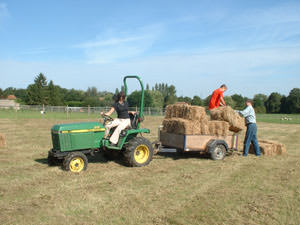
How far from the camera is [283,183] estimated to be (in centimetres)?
623

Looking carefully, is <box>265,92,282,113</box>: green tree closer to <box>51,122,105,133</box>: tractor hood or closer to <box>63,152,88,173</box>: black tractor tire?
<box>51,122,105,133</box>: tractor hood

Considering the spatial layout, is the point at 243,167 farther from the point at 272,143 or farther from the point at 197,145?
the point at 272,143

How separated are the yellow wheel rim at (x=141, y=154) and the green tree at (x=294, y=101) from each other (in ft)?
271

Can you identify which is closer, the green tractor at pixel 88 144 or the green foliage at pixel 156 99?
the green tractor at pixel 88 144

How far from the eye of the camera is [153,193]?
5371mm

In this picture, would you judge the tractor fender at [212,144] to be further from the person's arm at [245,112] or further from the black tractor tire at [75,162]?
the black tractor tire at [75,162]

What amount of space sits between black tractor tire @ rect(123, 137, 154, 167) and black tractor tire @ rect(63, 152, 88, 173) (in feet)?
3.63

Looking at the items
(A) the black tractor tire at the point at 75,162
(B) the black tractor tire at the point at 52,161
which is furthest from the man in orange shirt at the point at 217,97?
(B) the black tractor tire at the point at 52,161

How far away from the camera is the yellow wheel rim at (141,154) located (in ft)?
25.2

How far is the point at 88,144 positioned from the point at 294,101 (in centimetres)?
8496

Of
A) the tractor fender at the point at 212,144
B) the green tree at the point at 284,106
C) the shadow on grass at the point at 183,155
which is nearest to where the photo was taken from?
the tractor fender at the point at 212,144

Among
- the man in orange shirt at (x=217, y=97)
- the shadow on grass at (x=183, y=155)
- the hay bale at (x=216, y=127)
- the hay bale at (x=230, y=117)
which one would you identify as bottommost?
Result: the shadow on grass at (x=183, y=155)

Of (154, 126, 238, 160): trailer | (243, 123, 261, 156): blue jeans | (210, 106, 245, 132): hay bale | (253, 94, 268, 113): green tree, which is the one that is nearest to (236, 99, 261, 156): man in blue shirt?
(243, 123, 261, 156): blue jeans

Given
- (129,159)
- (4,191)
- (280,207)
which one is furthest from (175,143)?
(4,191)
